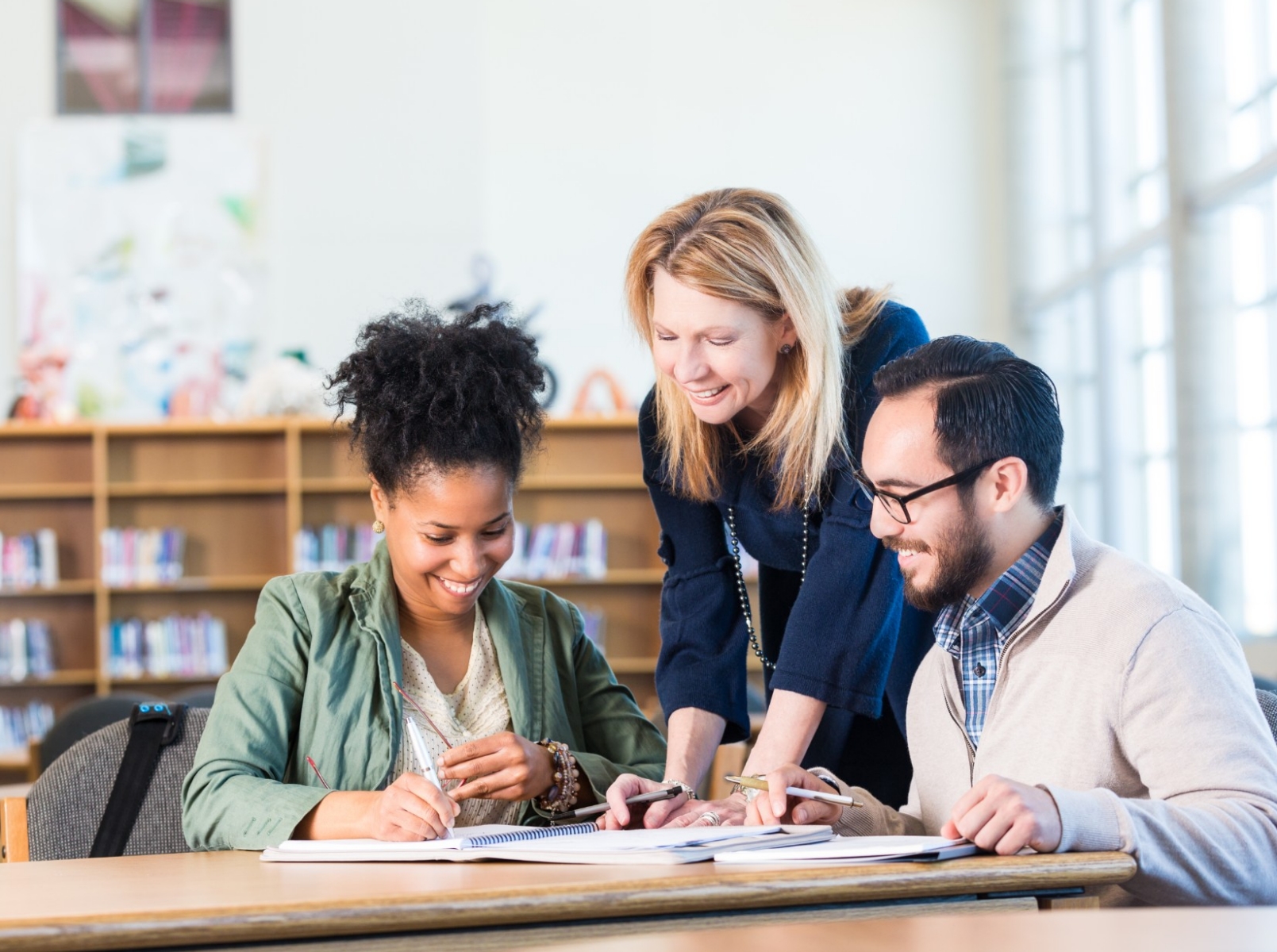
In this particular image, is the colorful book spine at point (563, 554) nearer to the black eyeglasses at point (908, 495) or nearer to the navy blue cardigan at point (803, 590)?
the navy blue cardigan at point (803, 590)

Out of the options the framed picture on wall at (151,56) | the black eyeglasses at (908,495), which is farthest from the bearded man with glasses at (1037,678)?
the framed picture on wall at (151,56)

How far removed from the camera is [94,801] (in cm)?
175

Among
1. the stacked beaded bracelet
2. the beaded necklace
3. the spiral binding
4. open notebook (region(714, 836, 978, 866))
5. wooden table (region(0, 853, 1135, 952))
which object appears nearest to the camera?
wooden table (region(0, 853, 1135, 952))

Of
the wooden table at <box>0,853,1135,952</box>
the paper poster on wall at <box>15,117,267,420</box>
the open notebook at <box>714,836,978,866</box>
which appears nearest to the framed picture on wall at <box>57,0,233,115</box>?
the paper poster on wall at <box>15,117,267,420</box>

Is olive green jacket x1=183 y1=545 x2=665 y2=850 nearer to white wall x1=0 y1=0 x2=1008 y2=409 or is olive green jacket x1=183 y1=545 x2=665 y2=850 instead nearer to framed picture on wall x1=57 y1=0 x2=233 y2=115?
white wall x1=0 y1=0 x2=1008 y2=409

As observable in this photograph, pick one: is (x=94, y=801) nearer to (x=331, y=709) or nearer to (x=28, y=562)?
(x=331, y=709)

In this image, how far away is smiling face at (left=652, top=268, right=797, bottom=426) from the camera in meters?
1.75

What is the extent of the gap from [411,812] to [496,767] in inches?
6.1

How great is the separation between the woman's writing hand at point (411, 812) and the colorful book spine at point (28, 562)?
18.7 feet

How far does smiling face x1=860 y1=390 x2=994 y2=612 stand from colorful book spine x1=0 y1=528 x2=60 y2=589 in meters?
5.84

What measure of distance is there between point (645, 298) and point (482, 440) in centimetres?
30

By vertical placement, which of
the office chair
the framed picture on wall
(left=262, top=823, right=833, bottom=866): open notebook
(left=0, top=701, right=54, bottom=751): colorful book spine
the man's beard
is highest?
the framed picture on wall

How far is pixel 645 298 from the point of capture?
1891 millimetres

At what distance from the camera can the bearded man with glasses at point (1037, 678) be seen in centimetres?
123
